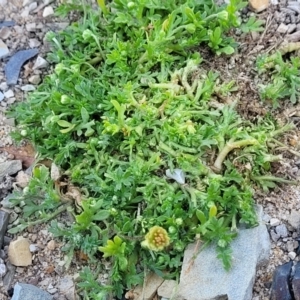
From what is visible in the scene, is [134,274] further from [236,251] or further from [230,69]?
[230,69]

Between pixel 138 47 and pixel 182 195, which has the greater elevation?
pixel 138 47

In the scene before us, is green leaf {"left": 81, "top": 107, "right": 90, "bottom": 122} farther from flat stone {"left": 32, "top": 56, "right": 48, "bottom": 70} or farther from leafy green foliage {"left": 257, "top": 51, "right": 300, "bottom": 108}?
leafy green foliage {"left": 257, "top": 51, "right": 300, "bottom": 108}

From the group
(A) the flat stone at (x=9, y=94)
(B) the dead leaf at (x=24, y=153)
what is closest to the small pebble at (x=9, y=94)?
(A) the flat stone at (x=9, y=94)

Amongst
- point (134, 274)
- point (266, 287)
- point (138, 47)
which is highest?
point (138, 47)

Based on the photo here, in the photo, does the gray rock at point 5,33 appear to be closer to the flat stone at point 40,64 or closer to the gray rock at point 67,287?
the flat stone at point 40,64

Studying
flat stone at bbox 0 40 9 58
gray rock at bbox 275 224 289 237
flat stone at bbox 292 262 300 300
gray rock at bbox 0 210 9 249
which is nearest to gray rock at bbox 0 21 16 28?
flat stone at bbox 0 40 9 58

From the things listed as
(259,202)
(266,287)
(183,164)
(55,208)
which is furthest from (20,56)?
(266,287)

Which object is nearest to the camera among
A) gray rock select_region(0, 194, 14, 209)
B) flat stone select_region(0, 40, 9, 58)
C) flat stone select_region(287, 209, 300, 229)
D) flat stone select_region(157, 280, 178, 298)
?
flat stone select_region(157, 280, 178, 298)
